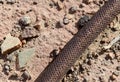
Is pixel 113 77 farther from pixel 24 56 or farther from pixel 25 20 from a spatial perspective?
pixel 25 20

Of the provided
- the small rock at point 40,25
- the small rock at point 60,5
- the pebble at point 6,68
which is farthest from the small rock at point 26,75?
the small rock at point 60,5

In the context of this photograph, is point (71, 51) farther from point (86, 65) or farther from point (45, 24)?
point (45, 24)

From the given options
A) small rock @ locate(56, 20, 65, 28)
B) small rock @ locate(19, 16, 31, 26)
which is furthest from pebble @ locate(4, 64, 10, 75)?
small rock @ locate(56, 20, 65, 28)

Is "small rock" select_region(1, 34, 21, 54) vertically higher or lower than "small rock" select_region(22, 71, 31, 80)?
higher

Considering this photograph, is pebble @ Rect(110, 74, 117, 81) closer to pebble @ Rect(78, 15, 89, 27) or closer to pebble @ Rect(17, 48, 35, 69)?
pebble @ Rect(78, 15, 89, 27)

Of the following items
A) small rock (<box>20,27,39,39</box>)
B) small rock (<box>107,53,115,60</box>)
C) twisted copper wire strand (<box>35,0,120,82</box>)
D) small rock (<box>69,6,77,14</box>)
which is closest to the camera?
twisted copper wire strand (<box>35,0,120,82</box>)
